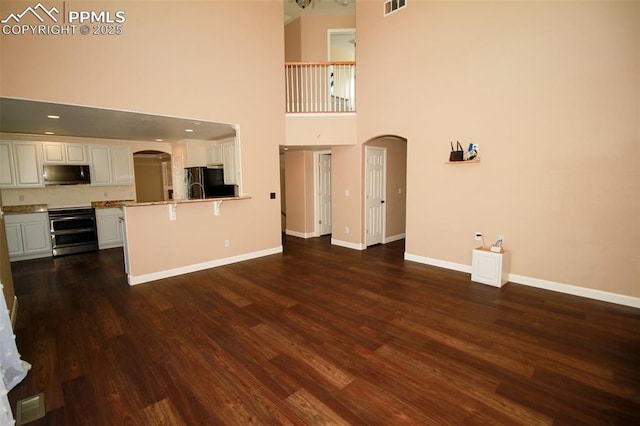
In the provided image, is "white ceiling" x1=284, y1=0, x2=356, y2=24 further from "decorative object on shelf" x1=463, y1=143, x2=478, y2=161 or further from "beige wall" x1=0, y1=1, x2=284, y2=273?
"decorative object on shelf" x1=463, y1=143, x2=478, y2=161

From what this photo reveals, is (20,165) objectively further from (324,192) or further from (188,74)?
(324,192)

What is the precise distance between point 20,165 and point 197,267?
4198 mm

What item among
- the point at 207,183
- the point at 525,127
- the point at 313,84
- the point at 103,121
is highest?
the point at 313,84

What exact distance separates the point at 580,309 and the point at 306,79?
5675 millimetres

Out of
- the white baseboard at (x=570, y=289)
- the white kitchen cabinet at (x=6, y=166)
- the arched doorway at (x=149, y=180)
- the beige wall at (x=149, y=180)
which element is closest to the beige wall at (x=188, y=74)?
the white kitchen cabinet at (x=6, y=166)

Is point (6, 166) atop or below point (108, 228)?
atop

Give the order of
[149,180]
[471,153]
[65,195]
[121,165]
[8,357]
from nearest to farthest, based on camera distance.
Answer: [8,357], [471,153], [65,195], [121,165], [149,180]

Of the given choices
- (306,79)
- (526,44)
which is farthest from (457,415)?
(306,79)

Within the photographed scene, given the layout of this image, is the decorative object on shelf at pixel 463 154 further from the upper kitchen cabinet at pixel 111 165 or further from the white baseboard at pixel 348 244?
the upper kitchen cabinet at pixel 111 165

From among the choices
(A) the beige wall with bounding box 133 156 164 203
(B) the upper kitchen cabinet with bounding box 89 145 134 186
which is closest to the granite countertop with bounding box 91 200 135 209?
(B) the upper kitchen cabinet with bounding box 89 145 134 186

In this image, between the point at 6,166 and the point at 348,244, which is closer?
the point at 6,166

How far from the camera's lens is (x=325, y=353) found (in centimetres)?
264

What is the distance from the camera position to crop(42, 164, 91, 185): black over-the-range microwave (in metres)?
6.00

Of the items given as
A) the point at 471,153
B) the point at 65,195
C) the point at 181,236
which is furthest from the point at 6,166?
the point at 471,153
